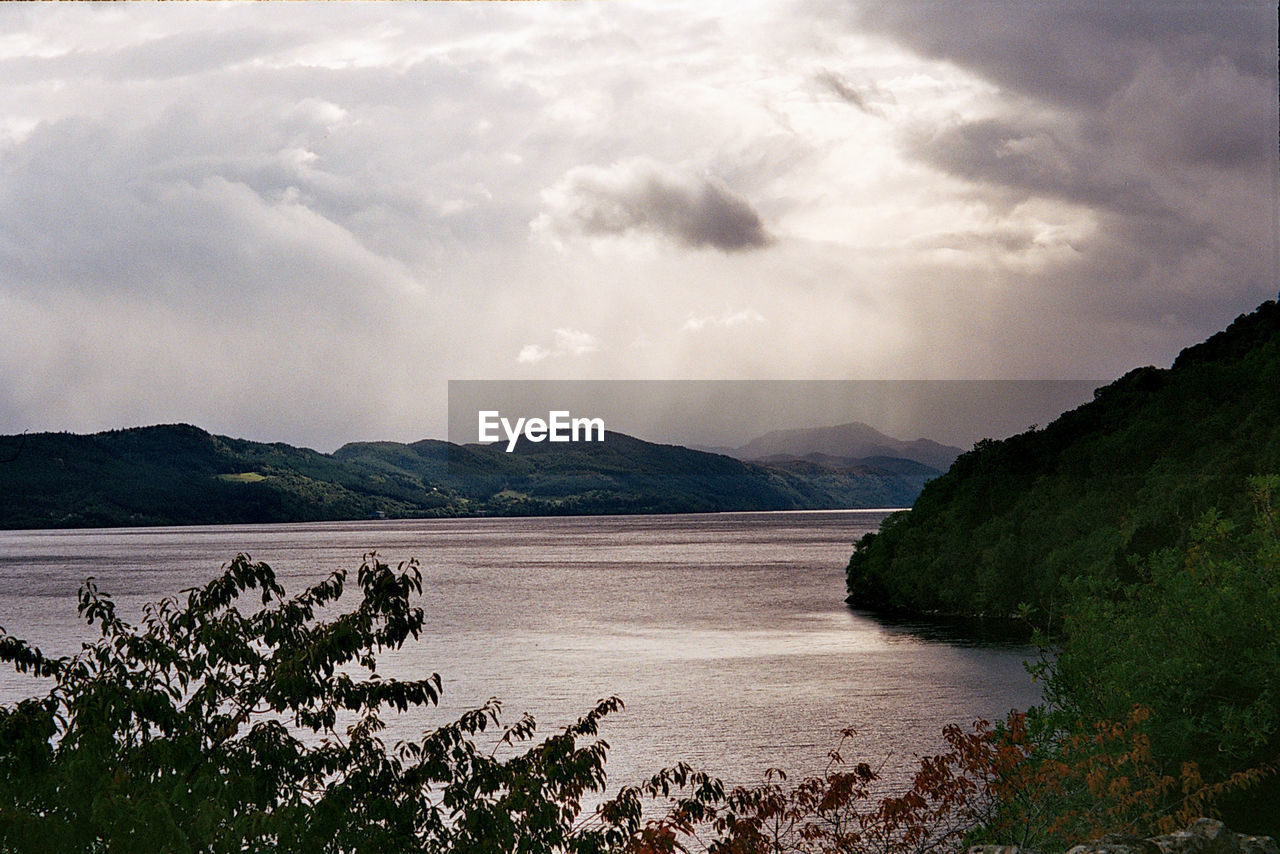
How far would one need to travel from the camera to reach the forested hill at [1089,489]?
73188mm

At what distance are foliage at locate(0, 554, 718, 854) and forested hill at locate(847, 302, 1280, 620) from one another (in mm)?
60023

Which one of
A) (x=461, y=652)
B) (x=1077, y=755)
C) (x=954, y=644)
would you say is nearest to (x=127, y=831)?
(x=1077, y=755)

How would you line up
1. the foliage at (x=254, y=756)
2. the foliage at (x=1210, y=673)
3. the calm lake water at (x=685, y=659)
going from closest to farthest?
the foliage at (x=254, y=756), the foliage at (x=1210, y=673), the calm lake water at (x=685, y=659)

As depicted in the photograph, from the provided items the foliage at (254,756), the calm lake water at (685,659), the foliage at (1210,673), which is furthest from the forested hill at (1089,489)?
the foliage at (254,756)

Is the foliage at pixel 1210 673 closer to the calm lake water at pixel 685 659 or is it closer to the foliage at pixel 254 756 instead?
the foliage at pixel 254 756

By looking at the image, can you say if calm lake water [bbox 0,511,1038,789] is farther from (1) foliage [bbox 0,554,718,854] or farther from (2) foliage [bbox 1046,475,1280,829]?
(1) foliage [bbox 0,554,718,854]

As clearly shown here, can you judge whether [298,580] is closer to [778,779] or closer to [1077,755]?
[778,779]

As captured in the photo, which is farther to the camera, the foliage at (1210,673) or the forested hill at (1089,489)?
the forested hill at (1089,489)

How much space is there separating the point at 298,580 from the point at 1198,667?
10836 cm

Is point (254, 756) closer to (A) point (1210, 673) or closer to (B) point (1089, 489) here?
(A) point (1210, 673)

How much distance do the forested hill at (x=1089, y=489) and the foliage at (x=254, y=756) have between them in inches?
2363

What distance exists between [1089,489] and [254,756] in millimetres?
85978

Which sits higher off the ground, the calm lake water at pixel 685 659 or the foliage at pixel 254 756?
the foliage at pixel 254 756

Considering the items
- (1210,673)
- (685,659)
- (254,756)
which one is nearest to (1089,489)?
(685,659)
